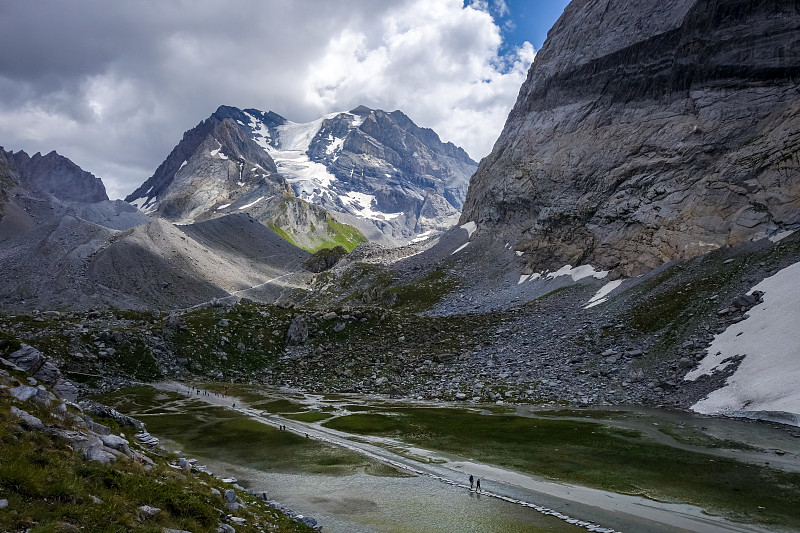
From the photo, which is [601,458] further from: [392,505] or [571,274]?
[571,274]

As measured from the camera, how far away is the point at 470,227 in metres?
170

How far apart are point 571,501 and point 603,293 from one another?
2781 inches

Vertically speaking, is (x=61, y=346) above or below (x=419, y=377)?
below

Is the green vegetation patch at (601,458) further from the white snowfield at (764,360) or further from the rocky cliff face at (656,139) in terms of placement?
the rocky cliff face at (656,139)

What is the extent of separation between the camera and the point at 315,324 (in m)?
94.9

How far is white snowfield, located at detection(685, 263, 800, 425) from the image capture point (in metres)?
46.2

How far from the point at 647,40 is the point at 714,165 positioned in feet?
158

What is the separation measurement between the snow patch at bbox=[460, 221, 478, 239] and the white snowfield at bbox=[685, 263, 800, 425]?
104 meters

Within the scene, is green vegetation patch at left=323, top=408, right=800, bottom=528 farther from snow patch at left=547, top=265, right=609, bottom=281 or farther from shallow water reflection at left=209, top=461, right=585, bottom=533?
snow patch at left=547, top=265, right=609, bottom=281

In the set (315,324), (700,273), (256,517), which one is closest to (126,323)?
(315,324)

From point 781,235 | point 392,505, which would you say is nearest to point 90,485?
point 392,505

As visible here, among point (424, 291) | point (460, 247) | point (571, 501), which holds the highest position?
point (460, 247)

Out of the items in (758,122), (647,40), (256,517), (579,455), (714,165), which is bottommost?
(256,517)

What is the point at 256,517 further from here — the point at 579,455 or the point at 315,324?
the point at 315,324
